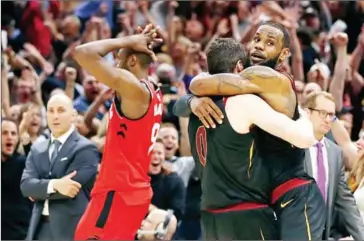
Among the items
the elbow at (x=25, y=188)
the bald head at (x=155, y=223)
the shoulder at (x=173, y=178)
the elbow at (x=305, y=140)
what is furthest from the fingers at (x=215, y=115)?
the shoulder at (x=173, y=178)

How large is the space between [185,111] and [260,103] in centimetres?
76

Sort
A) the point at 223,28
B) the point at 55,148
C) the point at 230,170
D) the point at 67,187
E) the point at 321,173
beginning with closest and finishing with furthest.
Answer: the point at 230,170 < the point at 321,173 < the point at 67,187 < the point at 55,148 < the point at 223,28

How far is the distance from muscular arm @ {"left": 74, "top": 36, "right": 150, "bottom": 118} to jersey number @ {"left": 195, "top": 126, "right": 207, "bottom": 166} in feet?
2.31

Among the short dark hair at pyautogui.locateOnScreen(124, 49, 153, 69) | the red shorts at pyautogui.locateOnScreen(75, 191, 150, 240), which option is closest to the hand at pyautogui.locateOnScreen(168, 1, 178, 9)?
the short dark hair at pyautogui.locateOnScreen(124, 49, 153, 69)

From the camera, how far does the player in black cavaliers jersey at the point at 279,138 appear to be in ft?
19.1

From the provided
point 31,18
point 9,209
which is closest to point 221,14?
point 31,18

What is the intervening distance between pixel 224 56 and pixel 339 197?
1783 mm

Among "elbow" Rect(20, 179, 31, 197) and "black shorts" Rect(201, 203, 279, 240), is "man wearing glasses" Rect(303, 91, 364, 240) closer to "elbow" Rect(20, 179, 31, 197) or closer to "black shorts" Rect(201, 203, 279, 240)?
"black shorts" Rect(201, 203, 279, 240)

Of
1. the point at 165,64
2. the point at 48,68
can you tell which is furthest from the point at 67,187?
the point at 48,68

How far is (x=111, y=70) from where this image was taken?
259 inches

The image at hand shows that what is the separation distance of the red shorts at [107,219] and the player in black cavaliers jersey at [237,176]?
917 millimetres

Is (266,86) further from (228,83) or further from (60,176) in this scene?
(60,176)

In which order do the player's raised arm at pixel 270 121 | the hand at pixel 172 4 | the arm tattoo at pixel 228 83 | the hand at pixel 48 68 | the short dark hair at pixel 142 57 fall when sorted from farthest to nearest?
the hand at pixel 172 4 → the hand at pixel 48 68 → the short dark hair at pixel 142 57 → the arm tattoo at pixel 228 83 → the player's raised arm at pixel 270 121

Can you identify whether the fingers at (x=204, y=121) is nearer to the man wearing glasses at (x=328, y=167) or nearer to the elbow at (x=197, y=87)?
the elbow at (x=197, y=87)
